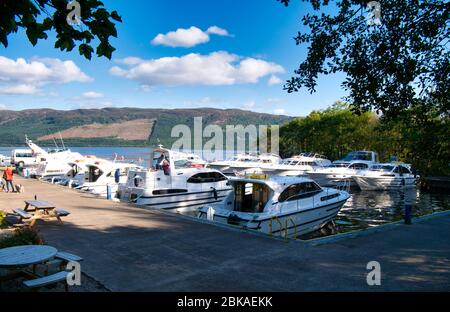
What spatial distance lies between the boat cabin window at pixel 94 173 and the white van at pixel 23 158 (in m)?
19.3

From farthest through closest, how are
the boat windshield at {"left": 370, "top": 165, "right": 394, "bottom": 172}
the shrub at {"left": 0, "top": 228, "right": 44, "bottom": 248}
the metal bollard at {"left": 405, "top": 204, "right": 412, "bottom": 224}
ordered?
the boat windshield at {"left": 370, "top": 165, "right": 394, "bottom": 172}, the metal bollard at {"left": 405, "top": 204, "right": 412, "bottom": 224}, the shrub at {"left": 0, "top": 228, "right": 44, "bottom": 248}

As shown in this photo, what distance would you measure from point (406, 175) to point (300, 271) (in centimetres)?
3169

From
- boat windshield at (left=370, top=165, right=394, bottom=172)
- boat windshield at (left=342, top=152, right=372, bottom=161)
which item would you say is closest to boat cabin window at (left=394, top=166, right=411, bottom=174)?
boat windshield at (left=370, top=165, right=394, bottom=172)

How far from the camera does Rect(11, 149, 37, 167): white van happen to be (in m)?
40.4

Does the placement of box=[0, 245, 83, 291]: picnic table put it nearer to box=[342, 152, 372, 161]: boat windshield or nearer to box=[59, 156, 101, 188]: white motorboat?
box=[59, 156, 101, 188]: white motorboat

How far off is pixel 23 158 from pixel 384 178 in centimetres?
3776

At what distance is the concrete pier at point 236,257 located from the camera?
6570 mm

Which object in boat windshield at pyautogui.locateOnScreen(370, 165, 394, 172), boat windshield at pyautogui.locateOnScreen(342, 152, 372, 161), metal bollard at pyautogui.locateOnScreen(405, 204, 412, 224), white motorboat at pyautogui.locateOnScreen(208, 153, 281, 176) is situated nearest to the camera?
metal bollard at pyautogui.locateOnScreen(405, 204, 412, 224)

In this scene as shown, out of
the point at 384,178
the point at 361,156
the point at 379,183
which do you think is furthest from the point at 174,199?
the point at 361,156

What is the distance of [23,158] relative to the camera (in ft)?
134

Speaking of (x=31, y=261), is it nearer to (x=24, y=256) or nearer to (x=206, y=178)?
(x=24, y=256)

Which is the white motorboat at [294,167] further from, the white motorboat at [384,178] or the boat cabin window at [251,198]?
the boat cabin window at [251,198]

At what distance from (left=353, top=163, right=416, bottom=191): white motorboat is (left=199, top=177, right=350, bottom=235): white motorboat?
1792cm
